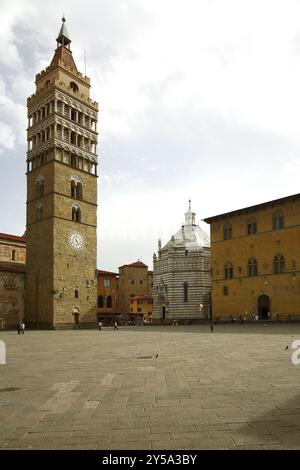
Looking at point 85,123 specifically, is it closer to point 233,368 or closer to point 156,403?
point 233,368

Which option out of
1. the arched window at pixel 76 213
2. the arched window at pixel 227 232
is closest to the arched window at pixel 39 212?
the arched window at pixel 76 213

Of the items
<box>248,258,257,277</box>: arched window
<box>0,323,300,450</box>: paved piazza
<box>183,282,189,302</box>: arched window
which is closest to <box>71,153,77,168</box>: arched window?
<box>248,258,257,277</box>: arched window

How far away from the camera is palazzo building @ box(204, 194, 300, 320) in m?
42.3

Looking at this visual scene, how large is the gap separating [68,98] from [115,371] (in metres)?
45.1

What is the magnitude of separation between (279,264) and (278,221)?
442cm

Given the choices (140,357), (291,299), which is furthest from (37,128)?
(140,357)

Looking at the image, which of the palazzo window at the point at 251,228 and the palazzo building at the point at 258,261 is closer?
the palazzo building at the point at 258,261

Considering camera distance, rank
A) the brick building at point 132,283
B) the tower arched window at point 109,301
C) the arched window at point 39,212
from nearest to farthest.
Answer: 1. the arched window at point 39,212
2. the tower arched window at point 109,301
3. the brick building at point 132,283

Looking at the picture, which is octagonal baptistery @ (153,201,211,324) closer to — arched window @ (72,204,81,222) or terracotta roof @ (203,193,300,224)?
terracotta roof @ (203,193,300,224)

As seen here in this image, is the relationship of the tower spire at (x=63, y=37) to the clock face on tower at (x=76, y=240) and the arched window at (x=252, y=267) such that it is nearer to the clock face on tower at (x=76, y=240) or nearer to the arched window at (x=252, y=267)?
the clock face on tower at (x=76, y=240)

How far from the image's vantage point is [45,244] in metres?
48.2

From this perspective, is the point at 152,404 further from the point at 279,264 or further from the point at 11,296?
the point at 11,296

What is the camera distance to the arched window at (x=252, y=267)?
45.8 metres

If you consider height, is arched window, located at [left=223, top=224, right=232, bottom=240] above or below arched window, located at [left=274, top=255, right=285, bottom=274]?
above
